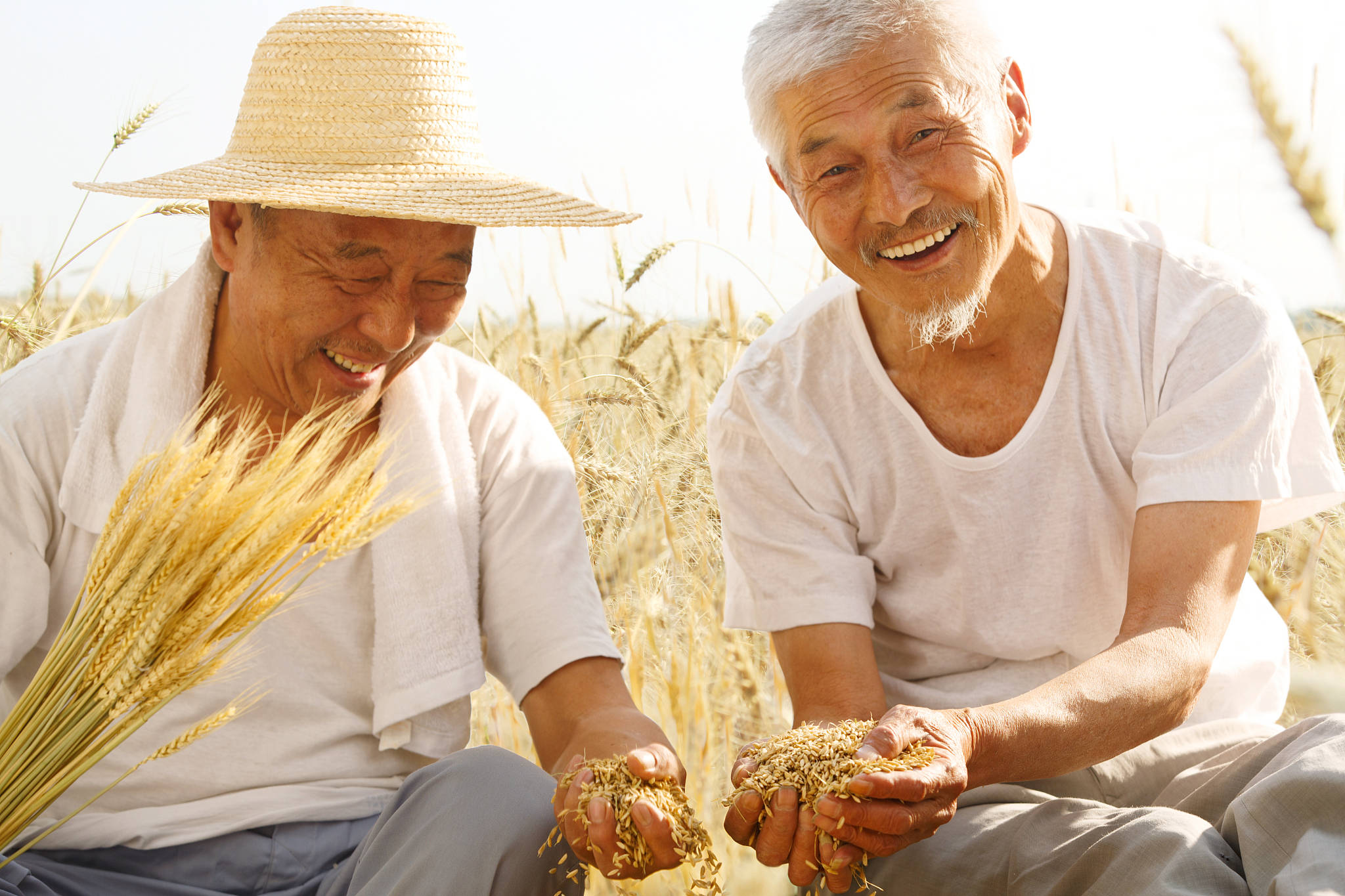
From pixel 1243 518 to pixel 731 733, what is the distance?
1.36 meters

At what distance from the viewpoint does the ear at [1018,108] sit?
7.33 ft

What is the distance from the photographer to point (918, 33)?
2064 mm

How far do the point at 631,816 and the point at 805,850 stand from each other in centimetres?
27

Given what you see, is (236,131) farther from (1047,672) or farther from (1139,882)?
(1139,882)

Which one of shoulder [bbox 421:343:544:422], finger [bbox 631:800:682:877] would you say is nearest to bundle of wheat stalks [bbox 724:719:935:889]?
finger [bbox 631:800:682:877]

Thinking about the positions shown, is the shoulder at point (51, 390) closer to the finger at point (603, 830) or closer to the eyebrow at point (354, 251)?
the eyebrow at point (354, 251)

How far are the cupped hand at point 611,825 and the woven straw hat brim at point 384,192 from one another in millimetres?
959

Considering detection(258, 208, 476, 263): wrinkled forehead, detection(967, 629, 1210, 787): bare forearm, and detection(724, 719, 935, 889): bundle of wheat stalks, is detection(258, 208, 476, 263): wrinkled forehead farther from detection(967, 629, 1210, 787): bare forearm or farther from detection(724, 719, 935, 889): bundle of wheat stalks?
detection(967, 629, 1210, 787): bare forearm

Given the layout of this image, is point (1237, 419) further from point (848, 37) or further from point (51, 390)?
point (51, 390)

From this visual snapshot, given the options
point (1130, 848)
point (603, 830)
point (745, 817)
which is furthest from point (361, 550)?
point (1130, 848)

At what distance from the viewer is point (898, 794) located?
169 cm

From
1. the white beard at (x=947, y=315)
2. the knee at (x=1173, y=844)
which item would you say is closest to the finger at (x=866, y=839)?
the knee at (x=1173, y=844)

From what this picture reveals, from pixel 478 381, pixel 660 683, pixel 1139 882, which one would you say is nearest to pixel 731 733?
pixel 660 683

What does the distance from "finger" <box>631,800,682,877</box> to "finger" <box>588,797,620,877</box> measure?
4 cm
